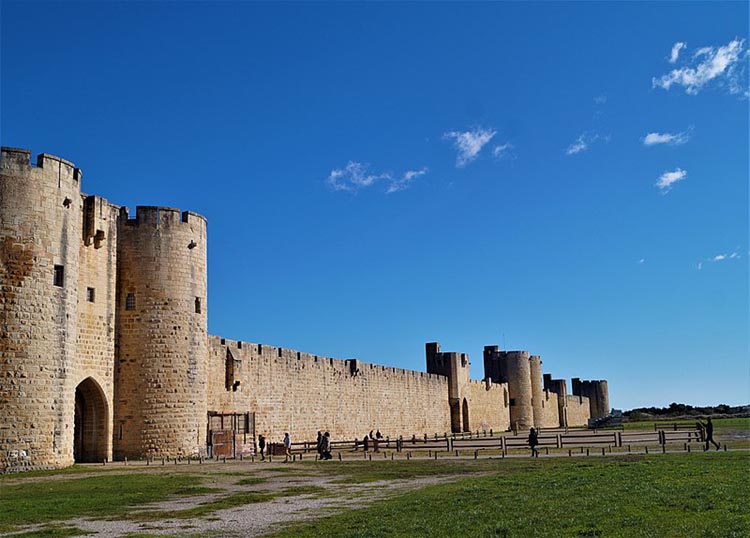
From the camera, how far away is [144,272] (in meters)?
25.0

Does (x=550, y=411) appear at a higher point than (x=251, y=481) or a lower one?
higher

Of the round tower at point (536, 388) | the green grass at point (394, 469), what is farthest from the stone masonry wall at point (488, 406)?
the green grass at point (394, 469)

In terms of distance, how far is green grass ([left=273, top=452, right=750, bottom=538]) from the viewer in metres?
9.20

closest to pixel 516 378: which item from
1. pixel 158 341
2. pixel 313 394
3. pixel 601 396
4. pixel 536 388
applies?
pixel 536 388

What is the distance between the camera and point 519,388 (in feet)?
204

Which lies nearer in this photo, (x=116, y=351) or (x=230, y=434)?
(x=116, y=351)

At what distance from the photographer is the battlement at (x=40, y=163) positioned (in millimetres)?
20391

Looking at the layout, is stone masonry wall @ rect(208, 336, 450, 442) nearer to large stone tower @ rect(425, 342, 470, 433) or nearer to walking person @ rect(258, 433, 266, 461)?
walking person @ rect(258, 433, 266, 461)

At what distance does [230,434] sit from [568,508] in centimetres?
1827

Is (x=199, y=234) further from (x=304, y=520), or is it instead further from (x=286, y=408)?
→ (x=304, y=520)

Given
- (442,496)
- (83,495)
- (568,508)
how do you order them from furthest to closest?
1. (83,495)
2. (442,496)
3. (568,508)

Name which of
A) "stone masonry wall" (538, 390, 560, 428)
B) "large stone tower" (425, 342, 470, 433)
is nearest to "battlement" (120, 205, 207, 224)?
"large stone tower" (425, 342, 470, 433)

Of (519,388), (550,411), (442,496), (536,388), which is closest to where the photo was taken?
(442,496)

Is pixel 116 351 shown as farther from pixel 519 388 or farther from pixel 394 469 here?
pixel 519 388
